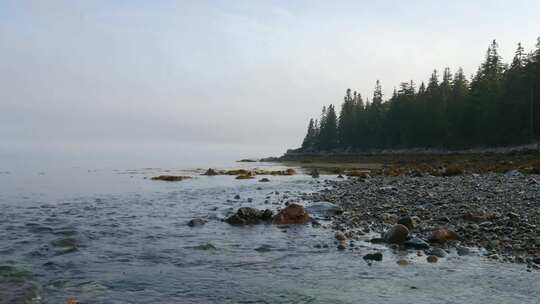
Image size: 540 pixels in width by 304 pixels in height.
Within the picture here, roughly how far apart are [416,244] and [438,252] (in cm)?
77

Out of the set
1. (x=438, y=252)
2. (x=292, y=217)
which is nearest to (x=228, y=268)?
(x=438, y=252)

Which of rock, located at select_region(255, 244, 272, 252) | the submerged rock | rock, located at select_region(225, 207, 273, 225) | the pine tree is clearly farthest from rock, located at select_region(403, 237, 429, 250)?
the pine tree

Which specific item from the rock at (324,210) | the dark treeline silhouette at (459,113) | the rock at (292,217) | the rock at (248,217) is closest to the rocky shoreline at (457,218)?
the rock at (324,210)

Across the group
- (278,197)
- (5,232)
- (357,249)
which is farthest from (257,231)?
(278,197)

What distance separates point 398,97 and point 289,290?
9728 centimetres

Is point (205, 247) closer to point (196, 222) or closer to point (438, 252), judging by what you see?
point (196, 222)

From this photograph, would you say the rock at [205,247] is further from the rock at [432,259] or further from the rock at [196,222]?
the rock at [432,259]

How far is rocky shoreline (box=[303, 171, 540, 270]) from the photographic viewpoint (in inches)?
399

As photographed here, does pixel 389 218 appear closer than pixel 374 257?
No

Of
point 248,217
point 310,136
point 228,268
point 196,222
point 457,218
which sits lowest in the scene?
point 228,268

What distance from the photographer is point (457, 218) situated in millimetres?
13359

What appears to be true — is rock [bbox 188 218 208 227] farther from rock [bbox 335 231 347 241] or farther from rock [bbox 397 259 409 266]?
rock [bbox 397 259 409 266]

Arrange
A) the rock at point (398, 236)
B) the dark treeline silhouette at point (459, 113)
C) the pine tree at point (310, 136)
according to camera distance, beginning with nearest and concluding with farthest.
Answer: the rock at point (398, 236), the dark treeline silhouette at point (459, 113), the pine tree at point (310, 136)

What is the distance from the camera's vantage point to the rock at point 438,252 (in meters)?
9.70
